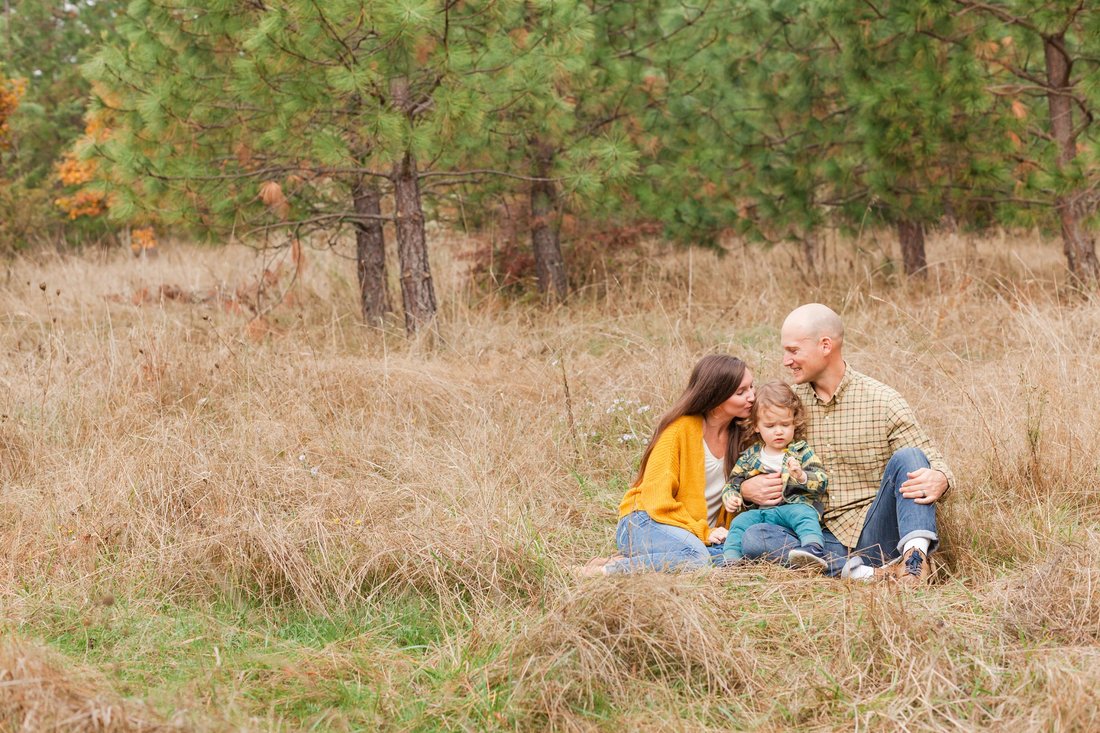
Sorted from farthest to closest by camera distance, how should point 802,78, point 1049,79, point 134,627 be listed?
point 802,78 < point 1049,79 < point 134,627

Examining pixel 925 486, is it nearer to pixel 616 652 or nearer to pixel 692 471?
pixel 692 471

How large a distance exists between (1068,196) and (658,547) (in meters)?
5.42

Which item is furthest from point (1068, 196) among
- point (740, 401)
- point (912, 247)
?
point (740, 401)

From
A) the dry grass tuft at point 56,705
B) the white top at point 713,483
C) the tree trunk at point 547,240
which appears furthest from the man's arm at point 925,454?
the tree trunk at point 547,240

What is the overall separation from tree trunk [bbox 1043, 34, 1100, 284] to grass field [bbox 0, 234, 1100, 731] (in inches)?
42.7

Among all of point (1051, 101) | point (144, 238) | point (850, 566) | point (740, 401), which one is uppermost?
point (1051, 101)

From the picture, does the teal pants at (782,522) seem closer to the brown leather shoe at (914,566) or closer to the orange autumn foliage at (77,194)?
the brown leather shoe at (914,566)

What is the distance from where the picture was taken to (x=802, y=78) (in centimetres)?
916

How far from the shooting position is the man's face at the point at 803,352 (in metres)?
3.91

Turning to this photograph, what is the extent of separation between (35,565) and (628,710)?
7.37 ft

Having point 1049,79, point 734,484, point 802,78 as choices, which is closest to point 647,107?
point 802,78

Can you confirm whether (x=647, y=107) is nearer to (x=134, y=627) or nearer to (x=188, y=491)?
(x=188, y=491)

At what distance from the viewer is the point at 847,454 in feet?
13.0

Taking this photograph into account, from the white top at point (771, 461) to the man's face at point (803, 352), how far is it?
0.30 m
